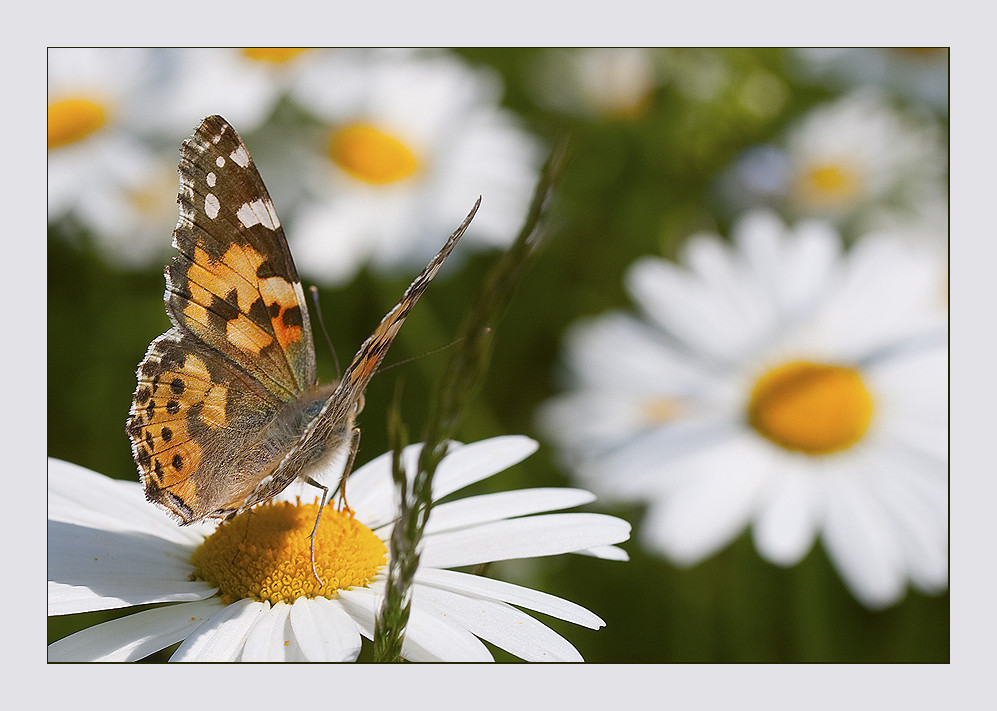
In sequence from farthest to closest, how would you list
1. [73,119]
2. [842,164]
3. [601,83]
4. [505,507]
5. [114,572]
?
[842,164], [601,83], [73,119], [505,507], [114,572]

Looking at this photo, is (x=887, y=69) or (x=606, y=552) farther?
(x=887, y=69)

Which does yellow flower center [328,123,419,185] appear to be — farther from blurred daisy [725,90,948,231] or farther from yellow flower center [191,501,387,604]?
yellow flower center [191,501,387,604]

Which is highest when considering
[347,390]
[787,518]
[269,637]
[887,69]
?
[887,69]

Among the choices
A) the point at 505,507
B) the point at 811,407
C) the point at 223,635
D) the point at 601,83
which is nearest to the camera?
the point at 223,635

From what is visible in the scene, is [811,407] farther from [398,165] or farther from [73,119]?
[73,119]

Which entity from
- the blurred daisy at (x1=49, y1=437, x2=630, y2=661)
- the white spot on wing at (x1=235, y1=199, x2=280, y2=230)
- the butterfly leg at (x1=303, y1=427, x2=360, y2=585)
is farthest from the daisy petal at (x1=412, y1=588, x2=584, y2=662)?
the white spot on wing at (x1=235, y1=199, x2=280, y2=230)

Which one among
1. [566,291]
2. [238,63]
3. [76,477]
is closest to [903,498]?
[566,291]

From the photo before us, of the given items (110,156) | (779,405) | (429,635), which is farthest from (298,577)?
(110,156)
